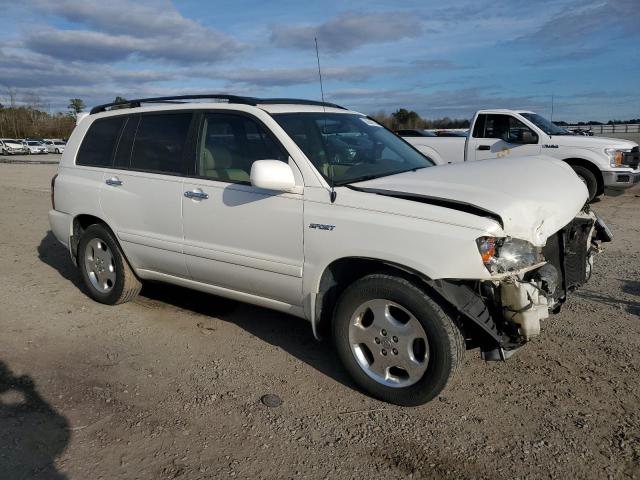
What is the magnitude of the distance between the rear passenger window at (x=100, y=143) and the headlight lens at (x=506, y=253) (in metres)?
3.64

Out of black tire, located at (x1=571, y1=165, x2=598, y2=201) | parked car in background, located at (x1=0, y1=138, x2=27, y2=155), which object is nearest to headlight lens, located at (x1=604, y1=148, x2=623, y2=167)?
black tire, located at (x1=571, y1=165, x2=598, y2=201)

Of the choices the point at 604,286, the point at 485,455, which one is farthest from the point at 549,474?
the point at 604,286

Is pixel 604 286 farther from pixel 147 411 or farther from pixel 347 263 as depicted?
pixel 147 411

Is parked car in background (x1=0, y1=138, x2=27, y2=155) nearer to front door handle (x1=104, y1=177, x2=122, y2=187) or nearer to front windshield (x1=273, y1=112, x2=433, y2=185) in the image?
front door handle (x1=104, y1=177, x2=122, y2=187)

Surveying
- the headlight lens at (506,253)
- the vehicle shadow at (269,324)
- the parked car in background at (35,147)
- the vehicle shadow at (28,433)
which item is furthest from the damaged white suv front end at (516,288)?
the parked car in background at (35,147)

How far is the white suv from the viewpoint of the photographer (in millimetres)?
3240

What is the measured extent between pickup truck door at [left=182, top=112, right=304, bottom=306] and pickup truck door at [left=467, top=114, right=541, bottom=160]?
8.32 meters

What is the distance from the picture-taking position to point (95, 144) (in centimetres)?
547

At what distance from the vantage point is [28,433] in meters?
3.29

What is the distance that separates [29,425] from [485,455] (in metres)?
2.65

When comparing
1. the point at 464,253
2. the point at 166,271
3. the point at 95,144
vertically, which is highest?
the point at 95,144

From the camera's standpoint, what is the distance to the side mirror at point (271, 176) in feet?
11.8

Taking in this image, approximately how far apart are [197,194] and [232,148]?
0.45 m

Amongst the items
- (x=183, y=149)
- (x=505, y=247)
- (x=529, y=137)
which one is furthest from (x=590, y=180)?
(x=183, y=149)
